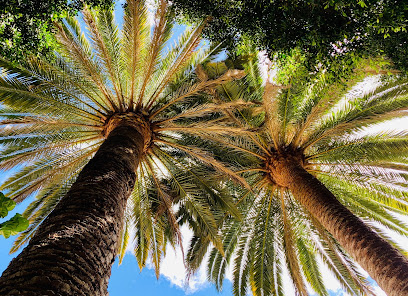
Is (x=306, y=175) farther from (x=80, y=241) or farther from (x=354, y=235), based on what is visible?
(x=80, y=241)

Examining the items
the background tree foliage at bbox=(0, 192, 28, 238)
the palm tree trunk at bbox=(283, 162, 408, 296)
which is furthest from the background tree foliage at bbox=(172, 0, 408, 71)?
the background tree foliage at bbox=(0, 192, 28, 238)

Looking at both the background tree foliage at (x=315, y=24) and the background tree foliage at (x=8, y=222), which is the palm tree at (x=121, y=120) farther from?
the background tree foliage at (x=8, y=222)

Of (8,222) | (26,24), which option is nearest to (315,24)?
(26,24)

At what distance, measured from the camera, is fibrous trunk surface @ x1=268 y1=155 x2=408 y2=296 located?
4203 millimetres

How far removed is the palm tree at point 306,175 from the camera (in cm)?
678

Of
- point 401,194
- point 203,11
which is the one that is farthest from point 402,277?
point 203,11

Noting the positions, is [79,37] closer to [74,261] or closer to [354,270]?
[74,261]

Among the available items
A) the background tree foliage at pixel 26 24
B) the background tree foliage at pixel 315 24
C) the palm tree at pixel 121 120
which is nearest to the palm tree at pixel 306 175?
the background tree foliage at pixel 315 24

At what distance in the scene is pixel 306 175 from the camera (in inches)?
268

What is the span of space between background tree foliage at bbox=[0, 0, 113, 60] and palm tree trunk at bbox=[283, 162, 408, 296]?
224 inches

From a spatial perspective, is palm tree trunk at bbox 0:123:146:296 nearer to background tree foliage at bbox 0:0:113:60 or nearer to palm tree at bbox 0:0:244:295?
palm tree at bbox 0:0:244:295

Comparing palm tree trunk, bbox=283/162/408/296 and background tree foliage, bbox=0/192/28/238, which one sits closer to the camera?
background tree foliage, bbox=0/192/28/238

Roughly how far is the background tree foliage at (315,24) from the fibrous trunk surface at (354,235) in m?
2.63

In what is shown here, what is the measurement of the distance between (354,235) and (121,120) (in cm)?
507
